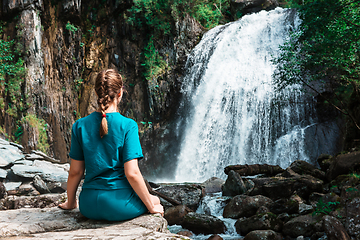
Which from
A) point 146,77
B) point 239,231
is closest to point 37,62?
point 146,77

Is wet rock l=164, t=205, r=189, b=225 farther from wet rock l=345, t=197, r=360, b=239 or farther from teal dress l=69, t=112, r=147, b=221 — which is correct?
teal dress l=69, t=112, r=147, b=221

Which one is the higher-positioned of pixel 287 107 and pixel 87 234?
pixel 287 107

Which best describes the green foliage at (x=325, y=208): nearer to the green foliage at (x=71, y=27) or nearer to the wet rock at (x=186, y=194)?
the wet rock at (x=186, y=194)

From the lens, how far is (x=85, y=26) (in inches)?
571

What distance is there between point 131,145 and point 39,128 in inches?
417

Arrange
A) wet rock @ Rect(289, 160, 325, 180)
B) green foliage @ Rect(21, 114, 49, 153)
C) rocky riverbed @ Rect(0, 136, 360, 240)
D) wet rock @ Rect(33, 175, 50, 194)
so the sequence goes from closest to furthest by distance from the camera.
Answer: rocky riverbed @ Rect(0, 136, 360, 240)
wet rock @ Rect(33, 175, 50, 194)
wet rock @ Rect(289, 160, 325, 180)
green foliage @ Rect(21, 114, 49, 153)

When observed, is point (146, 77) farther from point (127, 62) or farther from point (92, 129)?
point (92, 129)

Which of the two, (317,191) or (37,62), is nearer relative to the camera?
(317,191)

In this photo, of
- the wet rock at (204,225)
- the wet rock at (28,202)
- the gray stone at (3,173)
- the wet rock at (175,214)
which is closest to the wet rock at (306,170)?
the wet rock at (204,225)

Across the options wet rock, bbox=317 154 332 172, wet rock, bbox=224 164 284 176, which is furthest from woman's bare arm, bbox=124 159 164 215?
wet rock, bbox=317 154 332 172

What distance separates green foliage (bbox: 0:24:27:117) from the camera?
10.5 meters

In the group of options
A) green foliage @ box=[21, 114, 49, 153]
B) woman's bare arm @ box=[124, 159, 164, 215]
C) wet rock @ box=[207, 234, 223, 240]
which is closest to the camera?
woman's bare arm @ box=[124, 159, 164, 215]

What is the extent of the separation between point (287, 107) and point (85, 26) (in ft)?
36.0

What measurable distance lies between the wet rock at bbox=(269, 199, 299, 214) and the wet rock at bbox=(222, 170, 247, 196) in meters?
1.57
